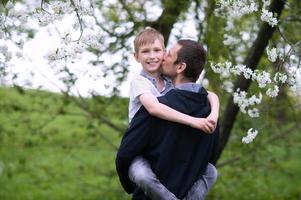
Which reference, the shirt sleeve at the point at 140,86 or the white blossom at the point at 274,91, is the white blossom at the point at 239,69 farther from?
the shirt sleeve at the point at 140,86

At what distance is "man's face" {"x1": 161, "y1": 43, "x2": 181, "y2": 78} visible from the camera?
11.2 ft

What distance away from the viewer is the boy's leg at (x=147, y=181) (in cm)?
323

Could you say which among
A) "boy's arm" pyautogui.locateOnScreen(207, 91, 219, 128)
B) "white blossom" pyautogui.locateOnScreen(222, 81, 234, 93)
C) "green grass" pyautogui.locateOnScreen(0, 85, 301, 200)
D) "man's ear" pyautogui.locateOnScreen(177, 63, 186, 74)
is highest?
"man's ear" pyautogui.locateOnScreen(177, 63, 186, 74)

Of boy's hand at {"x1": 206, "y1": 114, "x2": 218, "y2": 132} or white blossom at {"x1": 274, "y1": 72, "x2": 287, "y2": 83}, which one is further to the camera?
white blossom at {"x1": 274, "y1": 72, "x2": 287, "y2": 83}

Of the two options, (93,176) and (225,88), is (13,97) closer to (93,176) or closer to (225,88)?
(93,176)

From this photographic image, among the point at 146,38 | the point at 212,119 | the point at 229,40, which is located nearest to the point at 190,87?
the point at 212,119

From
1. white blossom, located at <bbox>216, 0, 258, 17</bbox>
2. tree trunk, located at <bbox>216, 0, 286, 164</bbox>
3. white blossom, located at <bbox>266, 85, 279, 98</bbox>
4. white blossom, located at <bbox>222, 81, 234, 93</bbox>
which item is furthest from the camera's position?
tree trunk, located at <bbox>216, 0, 286, 164</bbox>

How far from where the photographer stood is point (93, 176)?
8.89m

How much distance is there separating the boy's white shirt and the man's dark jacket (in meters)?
0.09

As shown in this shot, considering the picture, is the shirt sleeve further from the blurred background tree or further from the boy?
the blurred background tree

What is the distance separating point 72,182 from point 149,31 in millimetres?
5805

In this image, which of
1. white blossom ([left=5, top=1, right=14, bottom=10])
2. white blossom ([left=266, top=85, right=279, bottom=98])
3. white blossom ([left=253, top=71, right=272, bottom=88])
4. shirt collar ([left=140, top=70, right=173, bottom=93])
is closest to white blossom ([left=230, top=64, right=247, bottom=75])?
white blossom ([left=253, top=71, right=272, bottom=88])

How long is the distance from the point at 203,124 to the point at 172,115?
0.16m

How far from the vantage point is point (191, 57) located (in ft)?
11.0
